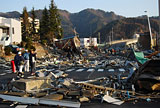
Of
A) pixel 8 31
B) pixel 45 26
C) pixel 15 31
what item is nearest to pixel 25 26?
pixel 45 26

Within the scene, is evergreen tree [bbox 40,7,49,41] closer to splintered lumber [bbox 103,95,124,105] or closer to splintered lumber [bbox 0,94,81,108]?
splintered lumber [bbox 0,94,81,108]

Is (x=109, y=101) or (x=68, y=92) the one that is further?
(x=68, y=92)

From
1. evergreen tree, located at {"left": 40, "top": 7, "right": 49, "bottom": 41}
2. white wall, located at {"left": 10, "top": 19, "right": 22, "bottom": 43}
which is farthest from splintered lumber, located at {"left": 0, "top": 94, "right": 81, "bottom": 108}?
evergreen tree, located at {"left": 40, "top": 7, "right": 49, "bottom": 41}

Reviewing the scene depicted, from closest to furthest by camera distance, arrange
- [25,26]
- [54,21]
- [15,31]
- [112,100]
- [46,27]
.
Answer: [112,100] < [15,31] < [25,26] < [46,27] < [54,21]

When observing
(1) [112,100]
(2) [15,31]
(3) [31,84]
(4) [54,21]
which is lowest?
(1) [112,100]

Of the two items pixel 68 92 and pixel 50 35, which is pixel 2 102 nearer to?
pixel 68 92

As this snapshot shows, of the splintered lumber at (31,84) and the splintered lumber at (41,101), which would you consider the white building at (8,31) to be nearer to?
the splintered lumber at (31,84)

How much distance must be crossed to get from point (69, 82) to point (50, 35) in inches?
1857

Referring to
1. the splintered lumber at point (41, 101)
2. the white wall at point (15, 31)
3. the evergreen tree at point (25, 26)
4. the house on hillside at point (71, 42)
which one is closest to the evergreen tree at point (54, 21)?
the evergreen tree at point (25, 26)

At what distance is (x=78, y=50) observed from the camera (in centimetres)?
4016

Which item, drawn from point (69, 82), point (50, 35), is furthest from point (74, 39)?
point (69, 82)

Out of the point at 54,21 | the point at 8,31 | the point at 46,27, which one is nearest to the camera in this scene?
the point at 8,31

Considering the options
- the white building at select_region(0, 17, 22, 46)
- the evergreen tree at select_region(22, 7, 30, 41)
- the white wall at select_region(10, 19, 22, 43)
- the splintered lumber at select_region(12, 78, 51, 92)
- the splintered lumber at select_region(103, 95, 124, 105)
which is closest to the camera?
the splintered lumber at select_region(103, 95, 124, 105)

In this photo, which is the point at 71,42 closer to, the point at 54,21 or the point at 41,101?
the point at 54,21
